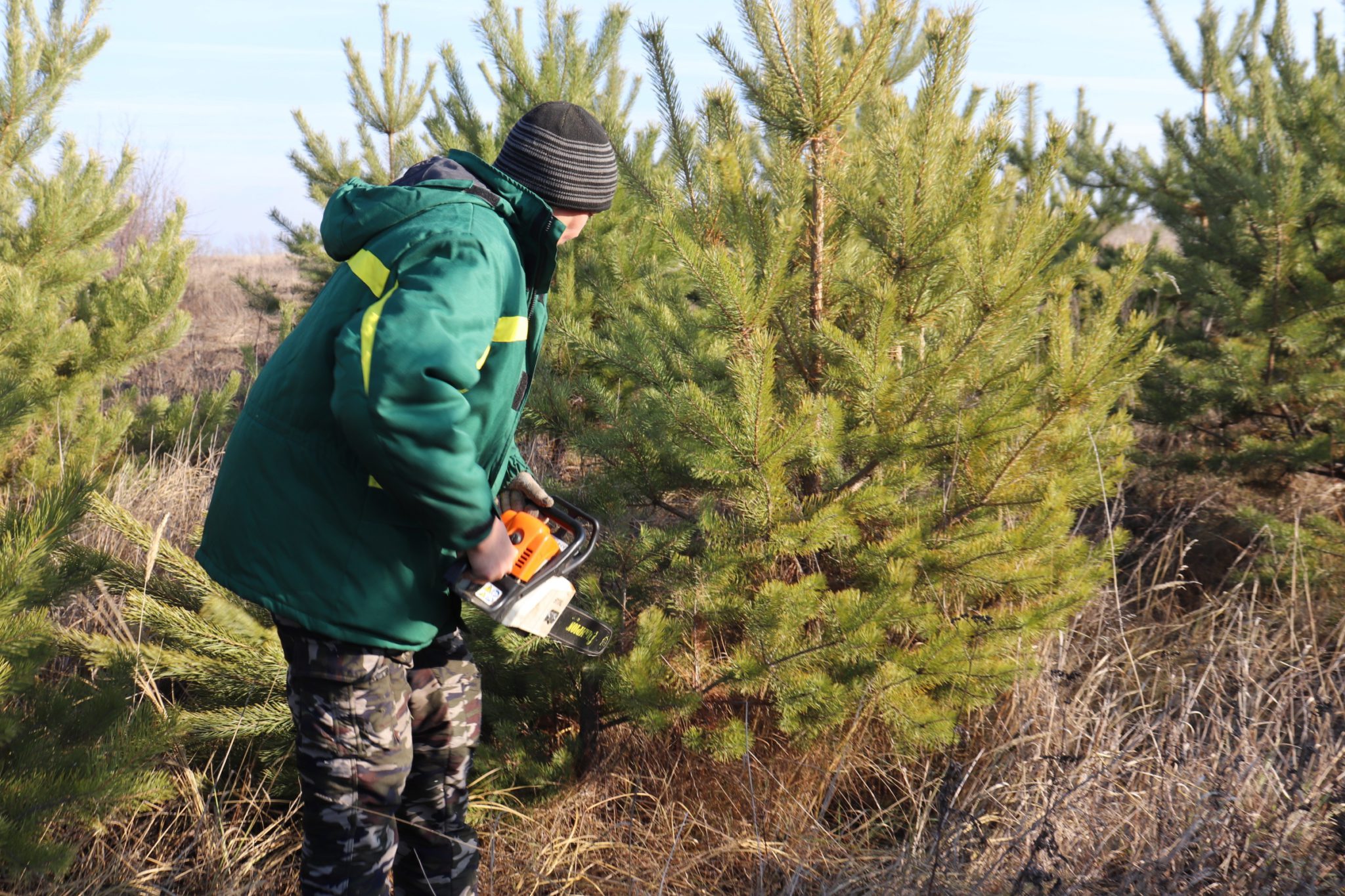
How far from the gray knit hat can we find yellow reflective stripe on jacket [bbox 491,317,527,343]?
0.32m

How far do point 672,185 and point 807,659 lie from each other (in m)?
1.40

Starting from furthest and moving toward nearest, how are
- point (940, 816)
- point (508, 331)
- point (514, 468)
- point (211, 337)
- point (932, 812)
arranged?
point (211, 337)
point (932, 812)
point (514, 468)
point (940, 816)
point (508, 331)

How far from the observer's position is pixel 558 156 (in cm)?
201

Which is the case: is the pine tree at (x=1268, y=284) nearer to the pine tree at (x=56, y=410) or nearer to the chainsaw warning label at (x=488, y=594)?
the chainsaw warning label at (x=488, y=594)

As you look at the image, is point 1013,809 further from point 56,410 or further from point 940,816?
point 56,410

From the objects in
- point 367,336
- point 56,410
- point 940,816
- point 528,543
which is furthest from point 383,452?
point 56,410

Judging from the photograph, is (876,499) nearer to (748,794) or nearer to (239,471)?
(748,794)

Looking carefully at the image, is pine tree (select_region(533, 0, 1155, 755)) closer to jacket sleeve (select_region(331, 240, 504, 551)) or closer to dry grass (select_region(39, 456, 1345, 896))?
dry grass (select_region(39, 456, 1345, 896))

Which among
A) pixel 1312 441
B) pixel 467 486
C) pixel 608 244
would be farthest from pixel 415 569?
pixel 1312 441

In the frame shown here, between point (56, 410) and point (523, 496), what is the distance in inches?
140

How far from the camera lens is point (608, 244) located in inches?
175

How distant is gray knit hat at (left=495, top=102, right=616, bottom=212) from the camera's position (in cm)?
202

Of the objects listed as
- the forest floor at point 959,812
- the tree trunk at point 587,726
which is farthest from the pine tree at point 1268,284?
the tree trunk at point 587,726

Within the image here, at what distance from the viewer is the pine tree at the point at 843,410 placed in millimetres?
2518
